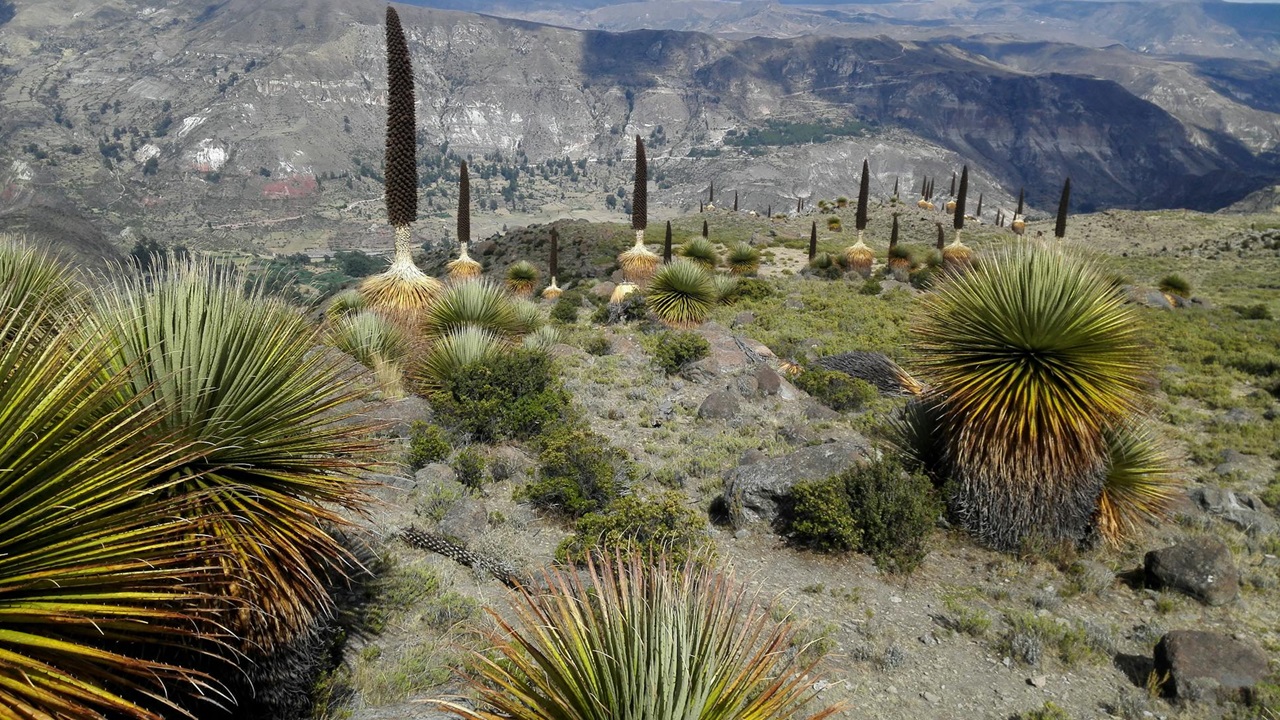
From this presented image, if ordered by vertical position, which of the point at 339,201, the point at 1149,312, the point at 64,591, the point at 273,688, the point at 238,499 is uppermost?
the point at 64,591

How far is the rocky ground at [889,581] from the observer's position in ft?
18.6

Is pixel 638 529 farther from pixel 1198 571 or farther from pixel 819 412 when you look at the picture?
pixel 819 412

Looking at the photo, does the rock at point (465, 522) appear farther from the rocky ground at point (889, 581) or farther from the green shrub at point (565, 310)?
the green shrub at point (565, 310)

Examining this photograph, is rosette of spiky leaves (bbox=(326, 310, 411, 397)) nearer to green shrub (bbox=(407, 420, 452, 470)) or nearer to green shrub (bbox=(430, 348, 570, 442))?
green shrub (bbox=(430, 348, 570, 442))

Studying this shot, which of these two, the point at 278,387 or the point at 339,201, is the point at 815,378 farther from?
the point at 339,201

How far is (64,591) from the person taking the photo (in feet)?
8.38

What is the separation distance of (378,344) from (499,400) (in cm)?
221

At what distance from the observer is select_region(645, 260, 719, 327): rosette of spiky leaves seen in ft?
60.7

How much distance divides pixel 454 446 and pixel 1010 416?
7.19 m

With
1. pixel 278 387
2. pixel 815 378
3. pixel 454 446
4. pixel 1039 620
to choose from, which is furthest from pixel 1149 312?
pixel 278 387

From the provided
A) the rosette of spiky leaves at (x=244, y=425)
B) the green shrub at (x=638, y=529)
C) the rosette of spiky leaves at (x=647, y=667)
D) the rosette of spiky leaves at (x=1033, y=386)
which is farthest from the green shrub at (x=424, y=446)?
the rosette of spiky leaves at (x=1033, y=386)

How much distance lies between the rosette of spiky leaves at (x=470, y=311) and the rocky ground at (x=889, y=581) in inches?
73.9

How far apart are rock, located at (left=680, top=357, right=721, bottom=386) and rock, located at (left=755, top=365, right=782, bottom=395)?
1.07 m

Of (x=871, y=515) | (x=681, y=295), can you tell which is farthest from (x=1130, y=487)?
(x=681, y=295)
